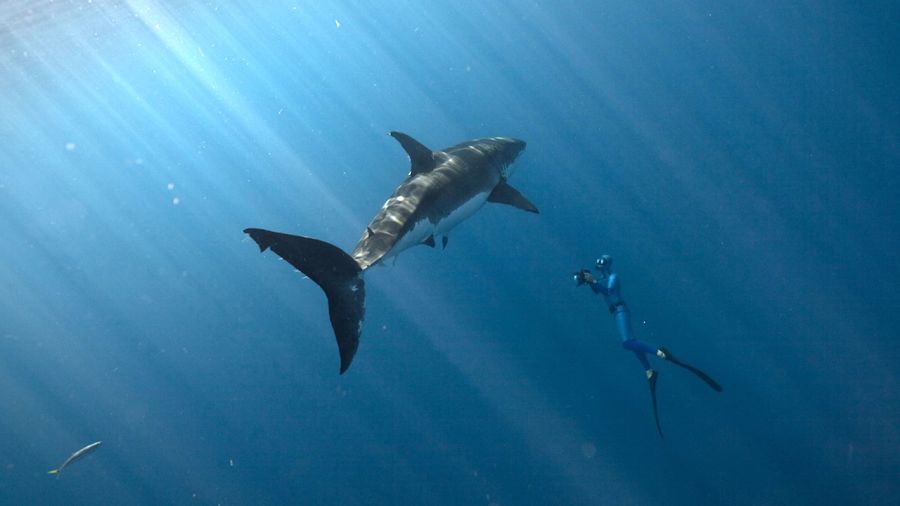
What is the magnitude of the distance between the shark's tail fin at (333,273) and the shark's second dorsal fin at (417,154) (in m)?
3.24

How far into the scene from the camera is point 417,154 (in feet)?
28.4

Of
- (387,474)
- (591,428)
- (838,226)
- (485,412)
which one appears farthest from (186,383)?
(838,226)

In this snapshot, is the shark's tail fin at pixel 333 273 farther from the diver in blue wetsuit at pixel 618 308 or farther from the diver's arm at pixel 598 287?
the diver's arm at pixel 598 287

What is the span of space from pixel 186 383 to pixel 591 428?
59.2ft

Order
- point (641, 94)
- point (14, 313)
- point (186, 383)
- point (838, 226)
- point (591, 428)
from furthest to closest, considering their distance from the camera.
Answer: point (14, 313) → point (641, 94) → point (186, 383) → point (838, 226) → point (591, 428)

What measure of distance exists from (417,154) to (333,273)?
3.47 metres

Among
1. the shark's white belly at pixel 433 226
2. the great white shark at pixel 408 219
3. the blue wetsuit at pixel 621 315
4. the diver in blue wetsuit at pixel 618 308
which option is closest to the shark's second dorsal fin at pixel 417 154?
the great white shark at pixel 408 219

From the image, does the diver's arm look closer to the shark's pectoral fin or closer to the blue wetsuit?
the blue wetsuit

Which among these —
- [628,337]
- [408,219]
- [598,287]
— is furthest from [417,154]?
[628,337]

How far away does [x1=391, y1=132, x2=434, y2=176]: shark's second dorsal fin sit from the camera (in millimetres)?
8586

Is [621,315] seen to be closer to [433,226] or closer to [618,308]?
[618,308]

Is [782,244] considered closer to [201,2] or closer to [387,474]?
[387,474]

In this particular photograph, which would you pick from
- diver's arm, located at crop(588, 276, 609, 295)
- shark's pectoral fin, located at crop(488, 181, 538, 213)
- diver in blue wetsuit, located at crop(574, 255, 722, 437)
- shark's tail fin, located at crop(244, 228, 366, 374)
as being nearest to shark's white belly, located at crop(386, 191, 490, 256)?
shark's pectoral fin, located at crop(488, 181, 538, 213)

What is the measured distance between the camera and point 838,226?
22.6 meters
